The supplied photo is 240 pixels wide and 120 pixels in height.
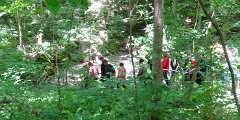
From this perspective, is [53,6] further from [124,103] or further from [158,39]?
[158,39]

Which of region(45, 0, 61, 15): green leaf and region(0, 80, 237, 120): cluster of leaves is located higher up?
region(45, 0, 61, 15): green leaf

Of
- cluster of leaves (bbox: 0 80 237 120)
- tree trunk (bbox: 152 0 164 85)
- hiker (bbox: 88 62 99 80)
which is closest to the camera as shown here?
cluster of leaves (bbox: 0 80 237 120)

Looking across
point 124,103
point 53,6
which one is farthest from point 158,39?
point 53,6

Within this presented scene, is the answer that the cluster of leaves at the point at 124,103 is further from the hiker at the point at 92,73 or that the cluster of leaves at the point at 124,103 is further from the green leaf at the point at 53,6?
the green leaf at the point at 53,6

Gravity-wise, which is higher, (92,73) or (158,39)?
(158,39)

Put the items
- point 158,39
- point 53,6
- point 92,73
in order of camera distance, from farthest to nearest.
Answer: point 92,73
point 158,39
point 53,6

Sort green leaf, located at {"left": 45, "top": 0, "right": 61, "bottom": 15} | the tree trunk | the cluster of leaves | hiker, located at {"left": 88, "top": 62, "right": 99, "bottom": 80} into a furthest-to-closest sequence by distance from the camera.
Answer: hiker, located at {"left": 88, "top": 62, "right": 99, "bottom": 80} → the tree trunk → the cluster of leaves → green leaf, located at {"left": 45, "top": 0, "right": 61, "bottom": 15}

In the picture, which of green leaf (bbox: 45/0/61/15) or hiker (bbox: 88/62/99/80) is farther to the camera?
hiker (bbox: 88/62/99/80)

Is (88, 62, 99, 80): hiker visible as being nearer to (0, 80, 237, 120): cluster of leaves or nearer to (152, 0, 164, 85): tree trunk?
(0, 80, 237, 120): cluster of leaves

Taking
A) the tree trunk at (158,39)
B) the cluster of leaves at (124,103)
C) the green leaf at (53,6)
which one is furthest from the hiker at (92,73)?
the green leaf at (53,6)

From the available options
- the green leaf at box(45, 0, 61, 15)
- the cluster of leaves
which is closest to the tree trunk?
the cluster of leaves

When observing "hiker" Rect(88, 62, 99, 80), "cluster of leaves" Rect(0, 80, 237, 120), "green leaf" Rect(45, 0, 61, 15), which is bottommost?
"cluster of leaves" Rect(0, 80, 237, 120)

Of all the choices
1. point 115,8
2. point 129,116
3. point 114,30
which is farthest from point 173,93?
point 115,8

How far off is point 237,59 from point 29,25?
9.53 m
